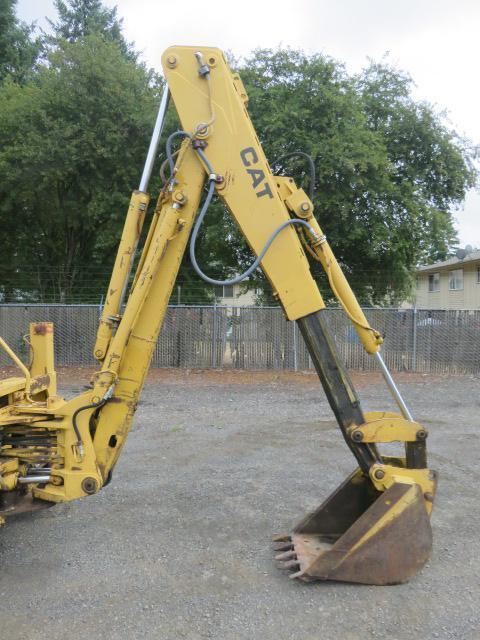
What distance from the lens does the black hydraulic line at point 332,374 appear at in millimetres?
3789

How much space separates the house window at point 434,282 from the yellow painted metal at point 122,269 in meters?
33.6

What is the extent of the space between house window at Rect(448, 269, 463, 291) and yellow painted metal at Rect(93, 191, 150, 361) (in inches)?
1222

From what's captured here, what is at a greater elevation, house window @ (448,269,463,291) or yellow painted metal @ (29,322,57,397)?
house window @ (448,269,463,291)

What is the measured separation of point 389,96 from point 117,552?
1760 centimetres

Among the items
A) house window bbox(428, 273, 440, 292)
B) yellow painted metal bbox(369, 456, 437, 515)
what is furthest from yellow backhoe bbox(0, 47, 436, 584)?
house window bbox(428, 273, 440, 292)

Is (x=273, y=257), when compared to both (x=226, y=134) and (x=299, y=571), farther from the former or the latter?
(x=299, y=571)

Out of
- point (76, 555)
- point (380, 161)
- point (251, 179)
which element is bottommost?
point (76, 555)

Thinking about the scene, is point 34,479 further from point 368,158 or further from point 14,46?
point 14,46

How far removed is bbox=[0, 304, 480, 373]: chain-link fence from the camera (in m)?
13.5

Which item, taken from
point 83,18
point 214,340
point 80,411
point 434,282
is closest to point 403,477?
point 80,411

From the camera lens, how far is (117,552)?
13.4 feet

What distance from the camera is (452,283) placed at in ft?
107

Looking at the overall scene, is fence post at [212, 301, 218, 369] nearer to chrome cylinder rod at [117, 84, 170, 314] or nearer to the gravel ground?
the gravel ground

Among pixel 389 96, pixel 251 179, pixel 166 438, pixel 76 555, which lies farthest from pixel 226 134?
pixel 389 96
